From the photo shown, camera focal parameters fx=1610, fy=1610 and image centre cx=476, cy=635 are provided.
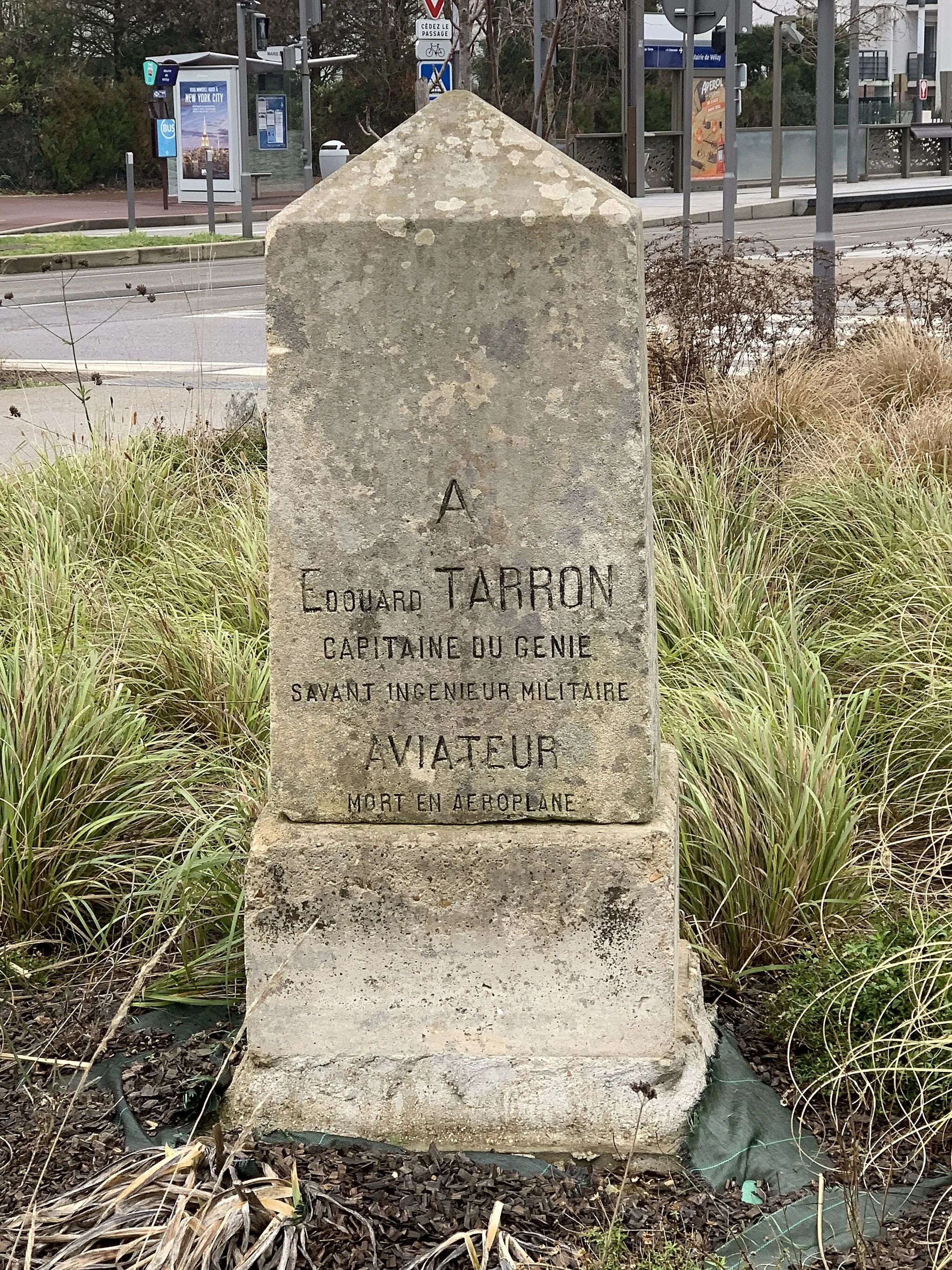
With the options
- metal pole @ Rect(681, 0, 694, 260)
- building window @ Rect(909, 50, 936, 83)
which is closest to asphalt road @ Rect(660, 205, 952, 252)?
metal pole @ Rect(681, 0, 694, 260)

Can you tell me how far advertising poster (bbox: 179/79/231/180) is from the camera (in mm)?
29531

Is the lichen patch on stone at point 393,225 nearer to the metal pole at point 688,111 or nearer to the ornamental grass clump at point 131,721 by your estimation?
the ornamental grass clump at point 131,721

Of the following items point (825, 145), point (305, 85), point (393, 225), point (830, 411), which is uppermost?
point (305, 85)

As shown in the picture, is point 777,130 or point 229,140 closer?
point 229,140

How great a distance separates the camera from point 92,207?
3409 centimetres

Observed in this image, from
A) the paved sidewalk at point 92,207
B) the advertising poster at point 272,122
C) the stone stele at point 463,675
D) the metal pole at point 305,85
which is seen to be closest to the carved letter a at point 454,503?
the stone stele at point 463,675

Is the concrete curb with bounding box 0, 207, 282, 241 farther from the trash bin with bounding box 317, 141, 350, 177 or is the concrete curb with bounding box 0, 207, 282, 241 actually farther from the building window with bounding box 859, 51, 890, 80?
the building window with bounding box 859, 51, 890, 80

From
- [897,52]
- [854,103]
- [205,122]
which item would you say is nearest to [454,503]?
[205,122]

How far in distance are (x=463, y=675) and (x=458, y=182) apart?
2.64ft

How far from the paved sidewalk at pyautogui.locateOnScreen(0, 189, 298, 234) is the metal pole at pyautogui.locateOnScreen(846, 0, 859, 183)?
42.7 feet

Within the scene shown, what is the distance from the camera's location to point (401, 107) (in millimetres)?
41406

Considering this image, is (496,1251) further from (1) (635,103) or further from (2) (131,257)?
(1) (635,103)

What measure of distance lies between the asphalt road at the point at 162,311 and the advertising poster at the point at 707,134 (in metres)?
10.9

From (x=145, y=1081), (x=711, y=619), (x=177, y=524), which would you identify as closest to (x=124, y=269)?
(x=177, y=524)
